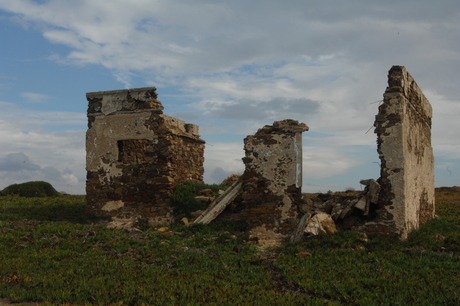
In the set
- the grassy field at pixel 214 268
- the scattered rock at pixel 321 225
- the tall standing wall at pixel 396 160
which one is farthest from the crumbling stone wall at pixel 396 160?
the scattered rock at pixel 321 225

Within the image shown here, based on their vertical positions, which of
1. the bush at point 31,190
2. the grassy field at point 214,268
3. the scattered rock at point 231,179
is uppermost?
the scattered rock at point 231,179

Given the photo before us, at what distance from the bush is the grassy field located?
1064 centimetres

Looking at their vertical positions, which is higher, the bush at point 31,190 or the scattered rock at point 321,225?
the bush at point 31,190

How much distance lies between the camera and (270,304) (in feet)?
18.5

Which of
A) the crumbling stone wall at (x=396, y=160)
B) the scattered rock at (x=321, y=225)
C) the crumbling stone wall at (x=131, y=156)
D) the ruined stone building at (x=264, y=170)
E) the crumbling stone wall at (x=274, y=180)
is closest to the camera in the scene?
the scattered rock at (x=321, y=225)

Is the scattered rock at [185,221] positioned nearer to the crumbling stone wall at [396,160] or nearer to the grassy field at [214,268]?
the grassy field at [214,268]

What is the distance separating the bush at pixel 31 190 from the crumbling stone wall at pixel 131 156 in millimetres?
8774

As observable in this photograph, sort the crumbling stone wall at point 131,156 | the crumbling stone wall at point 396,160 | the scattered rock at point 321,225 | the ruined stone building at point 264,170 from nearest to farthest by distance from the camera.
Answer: the scattered rock at point 321,225 < the crumbling stone wall at point 396,160 < the ruined stone building at point 264,170 < the crumbling stone wall at point 131,156

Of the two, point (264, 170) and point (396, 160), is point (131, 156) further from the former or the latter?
point (396, 160)

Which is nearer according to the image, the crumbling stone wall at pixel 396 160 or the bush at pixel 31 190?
the crumbling stone wall at pixel 396 160

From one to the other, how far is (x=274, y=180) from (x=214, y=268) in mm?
4456

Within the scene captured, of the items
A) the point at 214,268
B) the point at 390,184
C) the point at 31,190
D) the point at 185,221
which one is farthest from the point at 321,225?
the point at 31,190

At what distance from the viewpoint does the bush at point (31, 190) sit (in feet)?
68.4

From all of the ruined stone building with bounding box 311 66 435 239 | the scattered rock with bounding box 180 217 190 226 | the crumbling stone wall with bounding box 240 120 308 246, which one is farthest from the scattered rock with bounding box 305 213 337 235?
the scattered rock with bounding box 180 217 190 226
